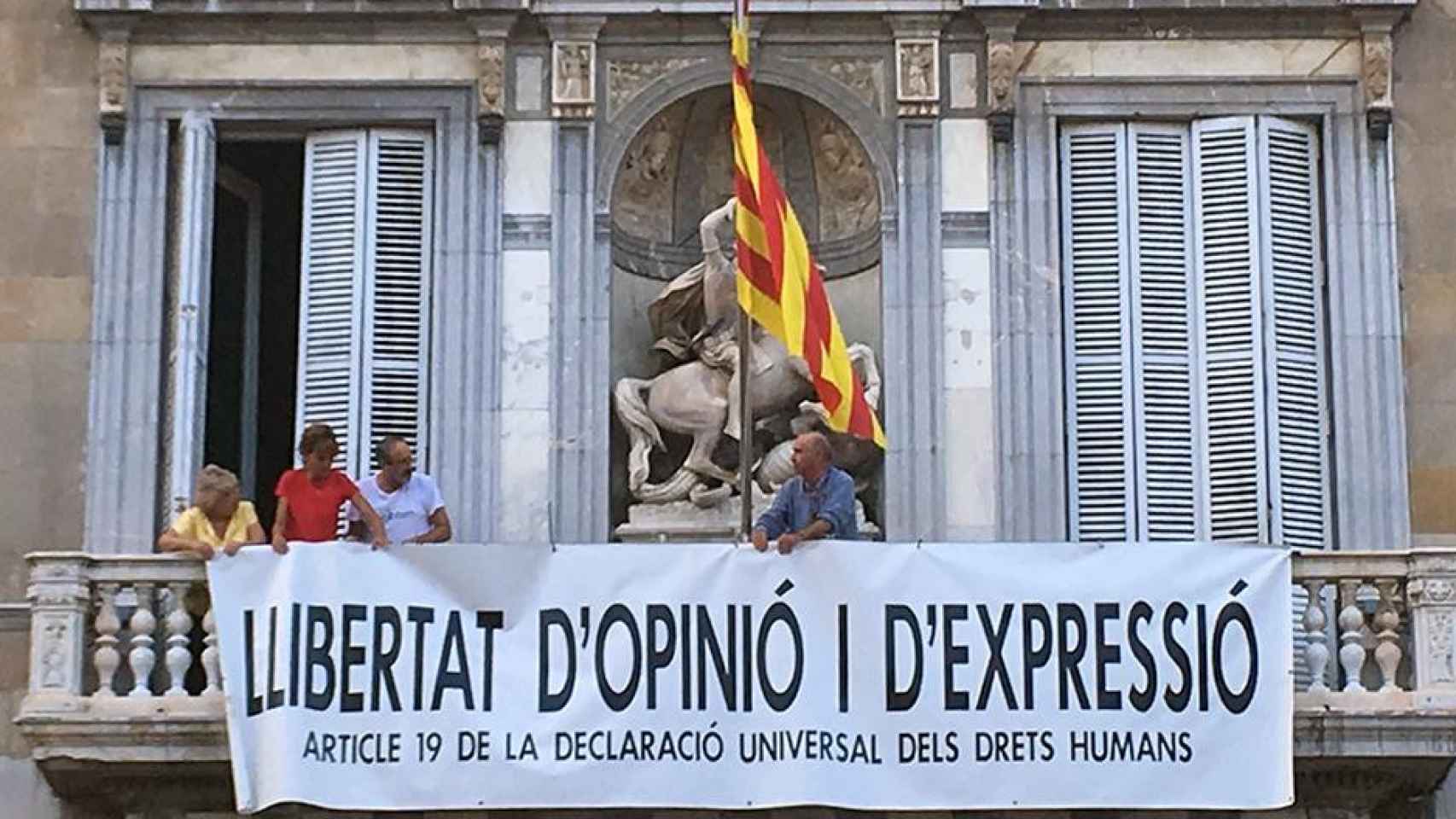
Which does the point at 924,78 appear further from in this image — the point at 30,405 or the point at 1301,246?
the point at 30,405

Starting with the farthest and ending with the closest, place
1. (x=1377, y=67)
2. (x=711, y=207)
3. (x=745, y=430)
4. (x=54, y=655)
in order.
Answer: (x=711, y=207)
(x=1377, y=67)
(x=745, y=430)
(x=54, y=655)

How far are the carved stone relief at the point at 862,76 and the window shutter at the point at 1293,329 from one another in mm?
2290

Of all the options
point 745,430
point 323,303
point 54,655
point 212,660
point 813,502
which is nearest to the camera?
point 212,660

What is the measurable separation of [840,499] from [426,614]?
233 centimetres

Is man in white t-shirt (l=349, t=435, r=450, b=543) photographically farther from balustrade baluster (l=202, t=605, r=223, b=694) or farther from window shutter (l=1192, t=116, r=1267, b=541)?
window shutter (l=1192, t=116, r=1267, b=541)

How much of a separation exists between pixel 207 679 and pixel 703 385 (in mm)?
3548

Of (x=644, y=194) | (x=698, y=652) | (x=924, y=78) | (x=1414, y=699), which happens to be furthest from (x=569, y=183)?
(x=1414, y=699)

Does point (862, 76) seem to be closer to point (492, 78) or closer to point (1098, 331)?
point (1098, 331)

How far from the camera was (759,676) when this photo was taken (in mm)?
18656

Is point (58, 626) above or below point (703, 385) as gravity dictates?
below

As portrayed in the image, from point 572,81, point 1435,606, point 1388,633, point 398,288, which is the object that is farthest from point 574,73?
point 1435,606

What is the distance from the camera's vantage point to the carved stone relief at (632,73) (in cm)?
2103

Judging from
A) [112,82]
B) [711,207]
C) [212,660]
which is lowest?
[212,660]

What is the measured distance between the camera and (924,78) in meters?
20.9
